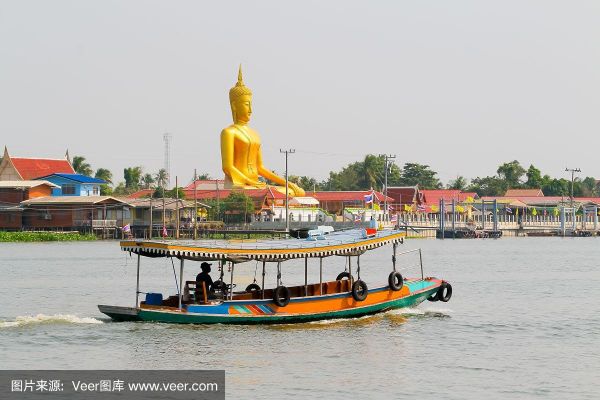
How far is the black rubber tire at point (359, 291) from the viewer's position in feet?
88.2

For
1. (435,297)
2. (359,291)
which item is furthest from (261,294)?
(435,297)

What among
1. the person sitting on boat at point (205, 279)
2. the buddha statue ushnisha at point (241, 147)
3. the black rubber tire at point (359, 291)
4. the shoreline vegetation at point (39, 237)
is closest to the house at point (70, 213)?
the shoreline vegetation at point (39, 237)

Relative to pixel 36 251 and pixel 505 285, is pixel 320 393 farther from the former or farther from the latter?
pixel 36 251

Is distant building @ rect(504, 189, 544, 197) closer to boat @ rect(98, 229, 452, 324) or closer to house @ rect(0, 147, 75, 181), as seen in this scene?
house @ rect(0, 147, 75, 181)

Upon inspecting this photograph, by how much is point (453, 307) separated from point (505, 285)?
1022 cm

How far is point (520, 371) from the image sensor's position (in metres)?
21.6

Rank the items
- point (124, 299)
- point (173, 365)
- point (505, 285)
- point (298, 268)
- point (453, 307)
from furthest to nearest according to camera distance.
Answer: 1. point (298, 268)
2. point (505, 285)
3. point (124, 299)
4. point (453, 307)
5. point (173, 365)

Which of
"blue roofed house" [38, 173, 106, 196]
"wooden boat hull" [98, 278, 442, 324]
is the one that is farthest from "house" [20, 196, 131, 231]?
"wooden boat hull" [98, 278, 442, 324]

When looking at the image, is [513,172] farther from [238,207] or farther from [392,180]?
[238,207]

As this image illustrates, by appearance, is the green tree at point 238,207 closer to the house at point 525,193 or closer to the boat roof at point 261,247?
the house at point 525,193

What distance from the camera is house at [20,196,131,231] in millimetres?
87750

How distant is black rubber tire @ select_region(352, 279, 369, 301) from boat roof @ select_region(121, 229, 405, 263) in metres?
0.81

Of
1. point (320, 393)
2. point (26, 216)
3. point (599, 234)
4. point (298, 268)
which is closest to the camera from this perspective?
point (320, 393)

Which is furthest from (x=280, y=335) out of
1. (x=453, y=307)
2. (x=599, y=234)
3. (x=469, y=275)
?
(x=599, y=234)
